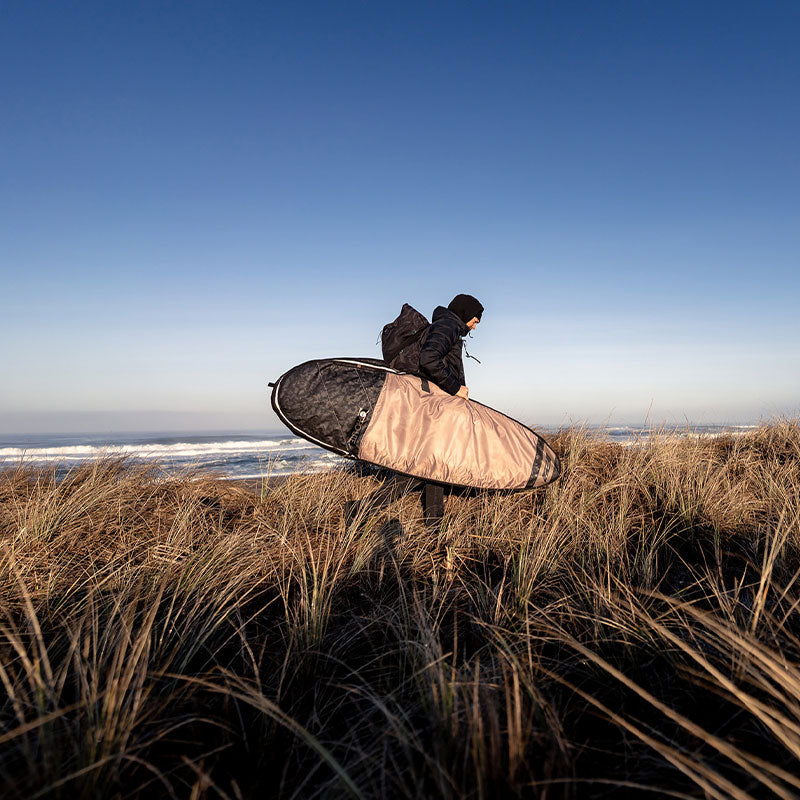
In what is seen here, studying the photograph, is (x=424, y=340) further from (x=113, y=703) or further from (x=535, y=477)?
(x=113, y=703)

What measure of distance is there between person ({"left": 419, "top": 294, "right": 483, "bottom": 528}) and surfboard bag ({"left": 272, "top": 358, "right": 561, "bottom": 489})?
0.11m

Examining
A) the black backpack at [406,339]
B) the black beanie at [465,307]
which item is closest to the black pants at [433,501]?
the black backpack at [406,339]

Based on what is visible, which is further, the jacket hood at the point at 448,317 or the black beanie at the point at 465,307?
the black beanie at the point at 465,307

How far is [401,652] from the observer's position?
1.61m

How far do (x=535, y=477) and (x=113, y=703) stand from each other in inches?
113

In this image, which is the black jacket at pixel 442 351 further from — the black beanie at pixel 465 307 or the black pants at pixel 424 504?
the black pants at pixel 424 504

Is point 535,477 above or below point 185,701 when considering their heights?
above

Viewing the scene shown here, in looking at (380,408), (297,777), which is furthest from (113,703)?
(380,408)

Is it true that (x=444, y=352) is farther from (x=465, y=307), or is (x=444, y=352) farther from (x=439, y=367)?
(x=465, y=307)

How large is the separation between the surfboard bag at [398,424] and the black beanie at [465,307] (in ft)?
2.54

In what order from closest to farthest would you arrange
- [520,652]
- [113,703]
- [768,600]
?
[113,703], [520,652], [768,600]

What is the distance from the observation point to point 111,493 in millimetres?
3303

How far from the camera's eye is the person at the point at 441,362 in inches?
129

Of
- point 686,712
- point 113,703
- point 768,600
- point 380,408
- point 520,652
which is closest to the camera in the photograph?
point 113,703
